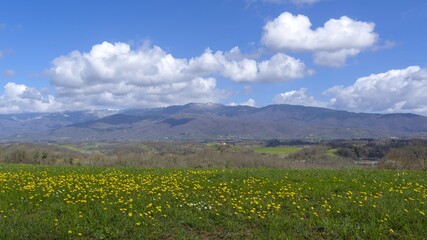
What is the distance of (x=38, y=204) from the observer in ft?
41.3

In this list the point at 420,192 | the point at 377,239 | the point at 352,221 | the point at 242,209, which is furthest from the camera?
the point at 420,192

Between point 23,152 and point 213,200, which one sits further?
point 23,152

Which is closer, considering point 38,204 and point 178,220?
point 178,220

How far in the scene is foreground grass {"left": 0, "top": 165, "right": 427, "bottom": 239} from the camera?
10.6 metres

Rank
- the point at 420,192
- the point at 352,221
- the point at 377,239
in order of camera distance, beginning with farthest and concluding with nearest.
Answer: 1. the point at 420,192
2. the point at 352,221
3. the point at 377,239

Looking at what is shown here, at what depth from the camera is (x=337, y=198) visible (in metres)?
13.7

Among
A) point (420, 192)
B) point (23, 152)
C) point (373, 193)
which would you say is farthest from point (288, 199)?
point (23, 152)

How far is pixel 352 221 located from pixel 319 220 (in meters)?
0.96

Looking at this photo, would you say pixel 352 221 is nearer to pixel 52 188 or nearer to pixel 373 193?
pixel 373 193

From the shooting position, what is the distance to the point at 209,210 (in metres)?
12.1

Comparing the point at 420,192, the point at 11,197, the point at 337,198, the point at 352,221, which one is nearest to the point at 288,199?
the point at 337,198

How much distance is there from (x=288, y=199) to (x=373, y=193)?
3644mm

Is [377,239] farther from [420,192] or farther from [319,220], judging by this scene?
[420,192]

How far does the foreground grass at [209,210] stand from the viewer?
10.6 meters
